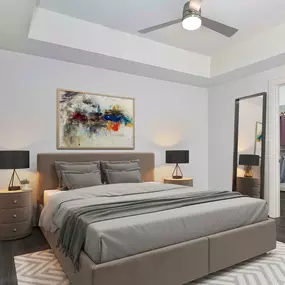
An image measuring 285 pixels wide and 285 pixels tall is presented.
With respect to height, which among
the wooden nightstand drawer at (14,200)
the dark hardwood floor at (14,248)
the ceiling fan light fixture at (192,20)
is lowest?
the dark hardwood floor at (14,248)

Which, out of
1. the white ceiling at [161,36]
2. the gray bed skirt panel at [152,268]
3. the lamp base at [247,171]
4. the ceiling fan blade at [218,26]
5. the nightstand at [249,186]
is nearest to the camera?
the gray bed skirt panel at [152,268]

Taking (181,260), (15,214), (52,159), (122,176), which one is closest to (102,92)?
(52,159)

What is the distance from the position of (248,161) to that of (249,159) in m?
0.05

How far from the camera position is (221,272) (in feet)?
7.88

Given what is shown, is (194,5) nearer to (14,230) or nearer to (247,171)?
(247,171)

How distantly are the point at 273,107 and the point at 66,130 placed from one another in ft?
11.8

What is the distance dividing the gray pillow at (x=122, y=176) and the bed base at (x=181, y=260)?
138 centimetres

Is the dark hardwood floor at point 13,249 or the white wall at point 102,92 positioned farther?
the white wall at point 102,92

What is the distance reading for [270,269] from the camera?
245 cm

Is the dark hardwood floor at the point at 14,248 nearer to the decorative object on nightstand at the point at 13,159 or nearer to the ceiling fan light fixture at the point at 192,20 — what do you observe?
the decorative object on nightstand at the point at 13,159

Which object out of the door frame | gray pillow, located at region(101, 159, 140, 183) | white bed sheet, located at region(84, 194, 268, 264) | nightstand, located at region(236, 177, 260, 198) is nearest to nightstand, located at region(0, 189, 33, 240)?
gray pillow, located at region(101, 159, 140, 183)

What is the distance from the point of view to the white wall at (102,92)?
375cm

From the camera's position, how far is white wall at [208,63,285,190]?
5074mm

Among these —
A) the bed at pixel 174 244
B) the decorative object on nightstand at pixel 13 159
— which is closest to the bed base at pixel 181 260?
the bed at pixel 174 244
